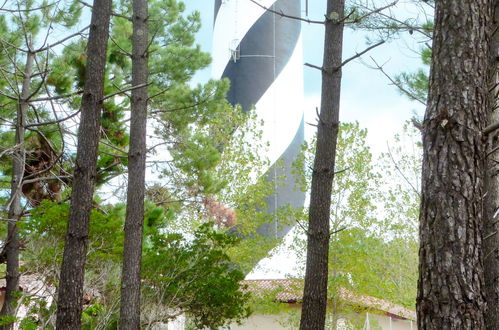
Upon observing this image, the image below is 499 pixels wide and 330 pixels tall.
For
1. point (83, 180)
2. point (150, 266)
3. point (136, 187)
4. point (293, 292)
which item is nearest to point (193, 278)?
point (150, 266)

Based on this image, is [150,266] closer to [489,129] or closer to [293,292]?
[293,292]

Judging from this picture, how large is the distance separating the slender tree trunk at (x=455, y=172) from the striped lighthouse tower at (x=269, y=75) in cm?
1295

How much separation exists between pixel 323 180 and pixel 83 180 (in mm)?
1532

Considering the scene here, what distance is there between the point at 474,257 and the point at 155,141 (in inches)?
357

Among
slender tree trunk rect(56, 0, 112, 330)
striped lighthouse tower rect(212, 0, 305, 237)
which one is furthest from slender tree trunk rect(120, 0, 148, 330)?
striped lighthouse tower rect(212, 0, 305, 237)

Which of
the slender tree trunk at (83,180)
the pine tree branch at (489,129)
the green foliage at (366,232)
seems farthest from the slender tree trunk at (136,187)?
the green foliage at (366,232)

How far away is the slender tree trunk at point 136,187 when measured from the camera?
581 cm

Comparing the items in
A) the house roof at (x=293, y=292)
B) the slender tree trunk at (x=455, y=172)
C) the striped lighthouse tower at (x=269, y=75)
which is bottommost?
the house roof at (x=293, y=292)

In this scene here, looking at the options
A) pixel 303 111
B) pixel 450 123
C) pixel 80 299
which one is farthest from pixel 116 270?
pixel 303 111

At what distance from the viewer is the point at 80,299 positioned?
14.0 ft

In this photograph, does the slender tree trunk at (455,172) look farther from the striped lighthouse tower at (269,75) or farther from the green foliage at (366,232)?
the striped lighthouse tower at (269,75)

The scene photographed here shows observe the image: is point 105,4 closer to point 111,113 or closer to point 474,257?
point 474,257

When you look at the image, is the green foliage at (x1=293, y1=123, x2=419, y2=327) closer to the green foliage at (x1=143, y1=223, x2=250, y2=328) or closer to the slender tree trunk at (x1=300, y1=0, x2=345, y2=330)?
the green foliage at (x1=143, y1=223, x2=250, y2=328)

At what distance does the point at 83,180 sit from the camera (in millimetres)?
4441
